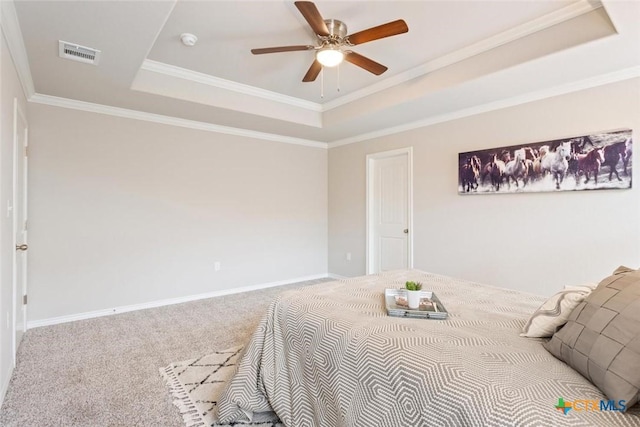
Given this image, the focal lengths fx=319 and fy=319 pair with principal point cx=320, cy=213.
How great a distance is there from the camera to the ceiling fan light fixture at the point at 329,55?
2256 mm

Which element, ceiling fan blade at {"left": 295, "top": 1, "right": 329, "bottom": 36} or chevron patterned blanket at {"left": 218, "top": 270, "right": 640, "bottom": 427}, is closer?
chevron patterned blanket at {"left": 218, "top": 270, "right": 640, "bottom": 427}

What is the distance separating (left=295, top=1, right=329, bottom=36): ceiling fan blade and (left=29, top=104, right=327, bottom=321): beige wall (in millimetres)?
2660

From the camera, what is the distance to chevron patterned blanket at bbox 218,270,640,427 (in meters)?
0.92

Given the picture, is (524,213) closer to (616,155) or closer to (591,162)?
(591,162)

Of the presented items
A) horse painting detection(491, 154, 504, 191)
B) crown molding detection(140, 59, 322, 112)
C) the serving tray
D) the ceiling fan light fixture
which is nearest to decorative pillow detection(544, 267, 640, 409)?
the serving tray

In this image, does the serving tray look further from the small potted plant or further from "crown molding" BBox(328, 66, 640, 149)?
"crown molding" BBox(328, 66, 640, 149)

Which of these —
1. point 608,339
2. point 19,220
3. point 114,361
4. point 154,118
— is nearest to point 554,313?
point 608,339

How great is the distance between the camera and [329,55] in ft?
7.54

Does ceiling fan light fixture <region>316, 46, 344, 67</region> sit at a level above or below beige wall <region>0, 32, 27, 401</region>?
above

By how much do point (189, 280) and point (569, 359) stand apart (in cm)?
396

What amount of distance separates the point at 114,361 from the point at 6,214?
1280mm

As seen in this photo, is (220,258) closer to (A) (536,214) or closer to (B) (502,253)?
(B) (502,253)

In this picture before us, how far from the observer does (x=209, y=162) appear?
427cm
